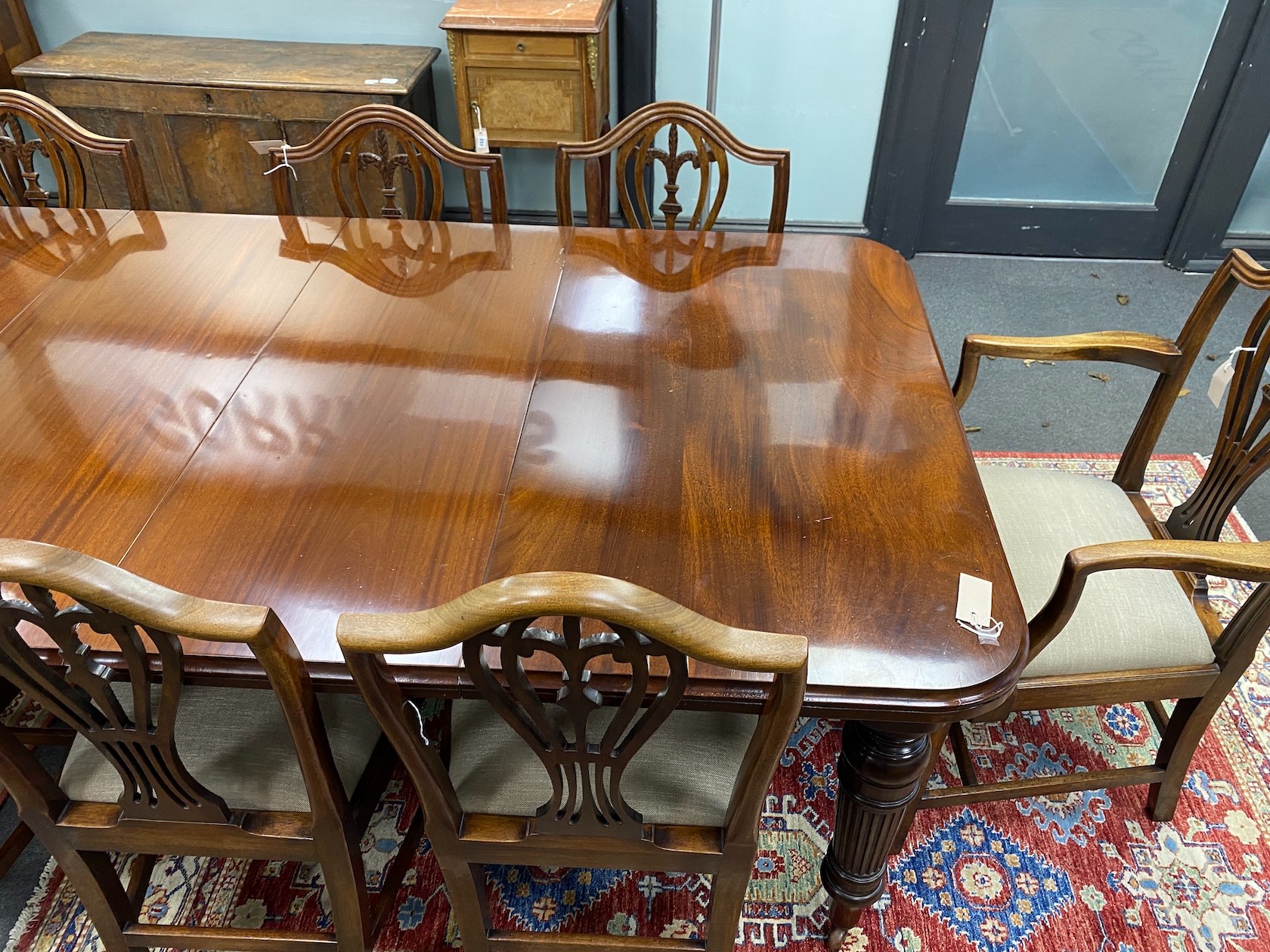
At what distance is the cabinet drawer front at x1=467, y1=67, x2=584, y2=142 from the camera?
2.54m

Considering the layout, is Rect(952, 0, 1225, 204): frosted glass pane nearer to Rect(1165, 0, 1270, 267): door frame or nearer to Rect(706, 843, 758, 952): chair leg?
Rect(1165, 0, 1270, 267): door frame

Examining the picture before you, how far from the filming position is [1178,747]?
143 cm

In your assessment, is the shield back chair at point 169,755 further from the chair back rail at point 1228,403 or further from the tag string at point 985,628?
the chair back rail at point 1228,403

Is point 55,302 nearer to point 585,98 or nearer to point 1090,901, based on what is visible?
point 585,98

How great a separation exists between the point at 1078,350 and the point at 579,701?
1.15 m

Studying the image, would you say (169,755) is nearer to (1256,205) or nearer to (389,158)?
(389,158)

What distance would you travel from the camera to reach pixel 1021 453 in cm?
235

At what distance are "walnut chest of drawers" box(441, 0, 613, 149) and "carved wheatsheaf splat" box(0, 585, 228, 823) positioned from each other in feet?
6.58

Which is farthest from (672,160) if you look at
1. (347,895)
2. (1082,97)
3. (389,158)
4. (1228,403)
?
(1082,97)

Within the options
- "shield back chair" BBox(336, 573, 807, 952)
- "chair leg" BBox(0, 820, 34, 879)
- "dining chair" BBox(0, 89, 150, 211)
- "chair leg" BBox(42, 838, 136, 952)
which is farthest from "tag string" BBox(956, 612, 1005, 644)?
"dining chair" BBox(0, 89, 150, 211)

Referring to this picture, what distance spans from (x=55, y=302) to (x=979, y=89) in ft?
9.05

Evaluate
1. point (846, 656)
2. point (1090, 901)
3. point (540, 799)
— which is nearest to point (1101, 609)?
point (1090, 901)

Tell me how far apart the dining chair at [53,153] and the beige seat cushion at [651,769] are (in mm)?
1417

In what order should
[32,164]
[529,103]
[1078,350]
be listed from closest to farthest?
[1078,350]
[32,164]
[529,103]
